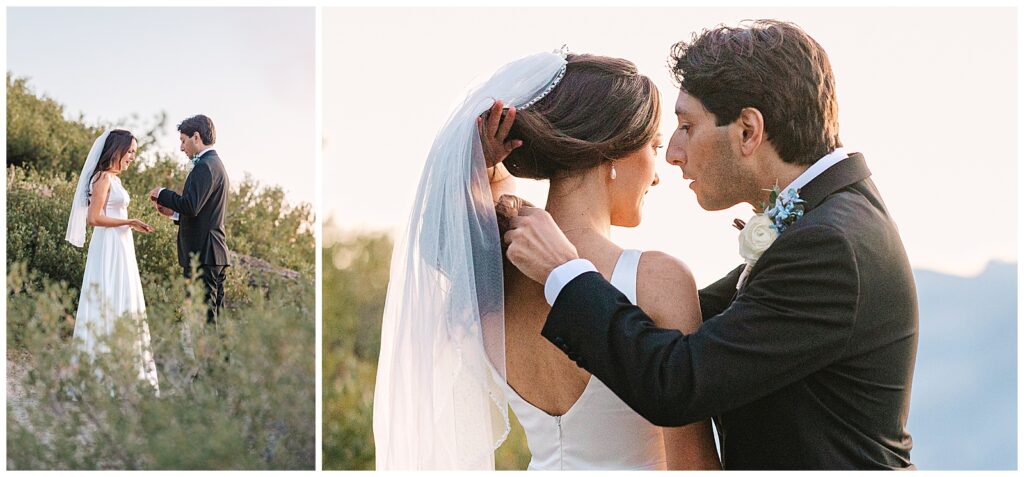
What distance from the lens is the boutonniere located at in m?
2.31

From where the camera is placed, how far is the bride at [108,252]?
345cm

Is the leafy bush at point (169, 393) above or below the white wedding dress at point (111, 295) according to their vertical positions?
below

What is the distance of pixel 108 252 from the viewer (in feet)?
11.3

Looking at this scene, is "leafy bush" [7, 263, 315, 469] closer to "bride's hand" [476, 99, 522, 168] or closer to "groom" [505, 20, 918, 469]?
"bride's hand" [476, 99, 522, 168]

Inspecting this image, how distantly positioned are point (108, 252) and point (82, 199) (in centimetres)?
30

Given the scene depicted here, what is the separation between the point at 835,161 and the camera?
2402 millimetres

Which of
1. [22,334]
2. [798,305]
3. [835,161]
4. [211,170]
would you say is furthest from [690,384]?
[22,334]

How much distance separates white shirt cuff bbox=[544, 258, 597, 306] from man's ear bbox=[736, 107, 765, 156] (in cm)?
56

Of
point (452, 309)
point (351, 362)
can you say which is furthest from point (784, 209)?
point (351, 362)

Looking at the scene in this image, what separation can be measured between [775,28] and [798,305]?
758 mm

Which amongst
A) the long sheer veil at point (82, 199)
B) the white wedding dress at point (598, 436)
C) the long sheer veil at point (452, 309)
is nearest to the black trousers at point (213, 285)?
the long sheer veil at point (82, 199)

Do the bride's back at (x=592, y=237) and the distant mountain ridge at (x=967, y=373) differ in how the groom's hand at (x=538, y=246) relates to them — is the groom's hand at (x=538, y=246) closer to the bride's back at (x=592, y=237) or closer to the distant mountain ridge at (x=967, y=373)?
the bride's back at (x=592, y=237)

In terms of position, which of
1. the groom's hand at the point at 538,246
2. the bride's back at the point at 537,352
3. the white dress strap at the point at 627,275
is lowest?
the bride's back at the point at 537,352

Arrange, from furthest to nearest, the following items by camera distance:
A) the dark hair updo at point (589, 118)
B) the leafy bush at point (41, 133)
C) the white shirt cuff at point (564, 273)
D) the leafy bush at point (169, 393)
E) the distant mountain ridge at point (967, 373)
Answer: the distant mountain ridge at point (967, 373) → the leafy bush at point (41, 133) → the leafy bush at point (169, 393) → the dark hair updo at point (589, 118) → the white shirt cuff at point (564, 273)
